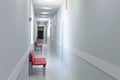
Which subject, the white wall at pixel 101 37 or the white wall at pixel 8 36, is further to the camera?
the white wall at pixel 101 37

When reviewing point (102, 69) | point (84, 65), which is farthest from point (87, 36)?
point (102, 69)

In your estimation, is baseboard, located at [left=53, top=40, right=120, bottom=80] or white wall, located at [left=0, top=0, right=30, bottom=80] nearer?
white wall, located at [left=0, top=0, right=30, bottom=80]

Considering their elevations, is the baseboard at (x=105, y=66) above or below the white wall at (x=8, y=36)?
below

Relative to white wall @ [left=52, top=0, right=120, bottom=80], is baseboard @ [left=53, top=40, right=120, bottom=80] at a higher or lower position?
lower

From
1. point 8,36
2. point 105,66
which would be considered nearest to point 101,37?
point 105,66

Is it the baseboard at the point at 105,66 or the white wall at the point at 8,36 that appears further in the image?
the baseboard at the point at 105,66

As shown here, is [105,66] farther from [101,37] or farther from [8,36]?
[8,36]

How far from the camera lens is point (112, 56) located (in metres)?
2.89

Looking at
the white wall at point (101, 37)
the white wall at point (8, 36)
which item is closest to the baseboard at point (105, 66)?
the white wall at point (101, 37)

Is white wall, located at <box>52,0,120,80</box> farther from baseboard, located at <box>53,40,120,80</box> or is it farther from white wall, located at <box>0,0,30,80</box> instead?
white wall, located at <box>0,0,30,80</box>

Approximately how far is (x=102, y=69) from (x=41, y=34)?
3614cm

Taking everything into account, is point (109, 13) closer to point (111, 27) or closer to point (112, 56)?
point (111, 27)

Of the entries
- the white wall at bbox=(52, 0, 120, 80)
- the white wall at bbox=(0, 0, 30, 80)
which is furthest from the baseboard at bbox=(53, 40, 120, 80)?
the white wall at bbox=(0, 0, 30, 80)

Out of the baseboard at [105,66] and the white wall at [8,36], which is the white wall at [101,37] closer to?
the baseboard at [105,66]
